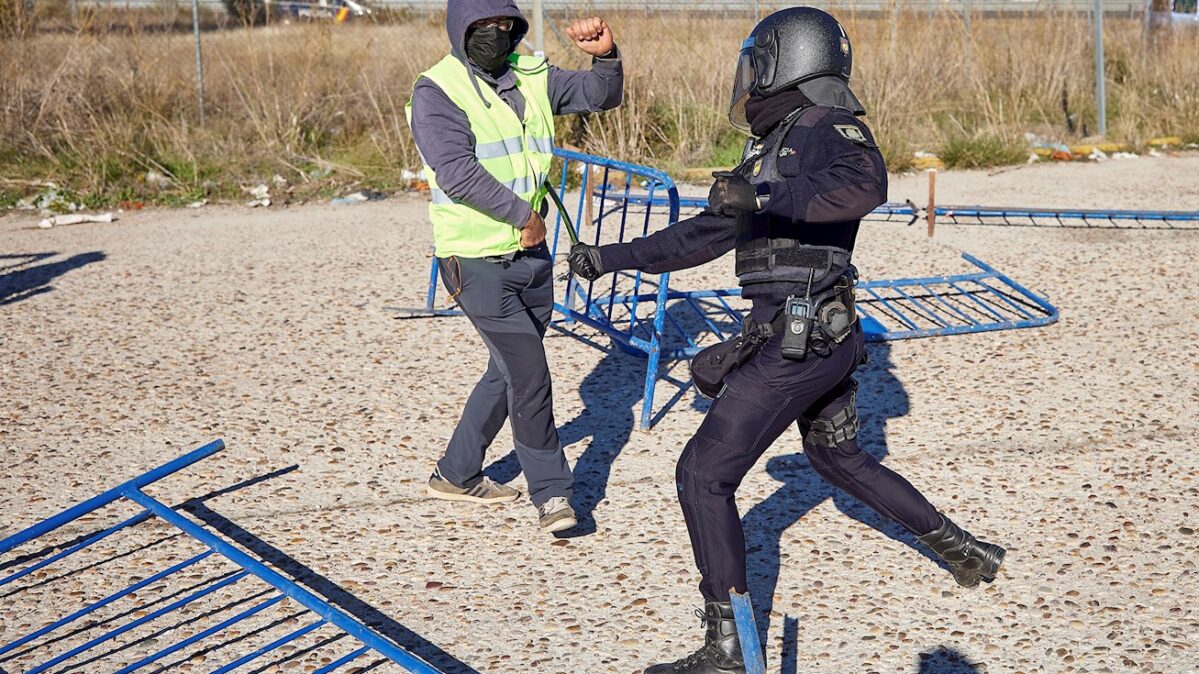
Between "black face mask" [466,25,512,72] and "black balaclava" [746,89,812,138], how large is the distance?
3.66ft

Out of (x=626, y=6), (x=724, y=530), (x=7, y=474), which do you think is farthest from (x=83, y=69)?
(x=724, y=530)

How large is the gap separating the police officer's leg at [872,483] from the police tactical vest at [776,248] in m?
0.43

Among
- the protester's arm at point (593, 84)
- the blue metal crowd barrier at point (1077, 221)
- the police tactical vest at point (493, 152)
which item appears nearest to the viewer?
the police tactical vest at point (493, 152)

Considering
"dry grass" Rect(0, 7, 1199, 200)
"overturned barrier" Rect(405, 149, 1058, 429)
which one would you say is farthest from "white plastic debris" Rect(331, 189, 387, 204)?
"overturned barrier" Rect(405, 149, 1058, 429)

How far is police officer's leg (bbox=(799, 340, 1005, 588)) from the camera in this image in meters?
3.78

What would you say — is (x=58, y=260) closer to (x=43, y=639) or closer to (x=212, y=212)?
(x=212, y=212)

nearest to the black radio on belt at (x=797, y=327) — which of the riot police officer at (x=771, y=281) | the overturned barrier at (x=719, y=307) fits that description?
the riot police officer at (x=771, y=281)

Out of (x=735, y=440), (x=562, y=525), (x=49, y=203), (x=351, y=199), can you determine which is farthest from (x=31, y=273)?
(x=735, y=440)

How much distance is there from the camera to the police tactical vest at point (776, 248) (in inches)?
137

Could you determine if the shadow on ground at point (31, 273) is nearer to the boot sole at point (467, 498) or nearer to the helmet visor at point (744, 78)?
the boot sole at point (467, 498)

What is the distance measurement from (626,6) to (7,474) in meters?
8.47

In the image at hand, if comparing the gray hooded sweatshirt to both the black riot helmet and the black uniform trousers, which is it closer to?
the black riot helmet

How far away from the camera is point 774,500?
4.90 meters

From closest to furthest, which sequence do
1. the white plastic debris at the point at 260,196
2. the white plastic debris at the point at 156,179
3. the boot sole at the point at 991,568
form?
the boot sole at the point at 991,568 → the white plastic debris at the point at 260,196 → the white plastic debris at the point at 156,179
